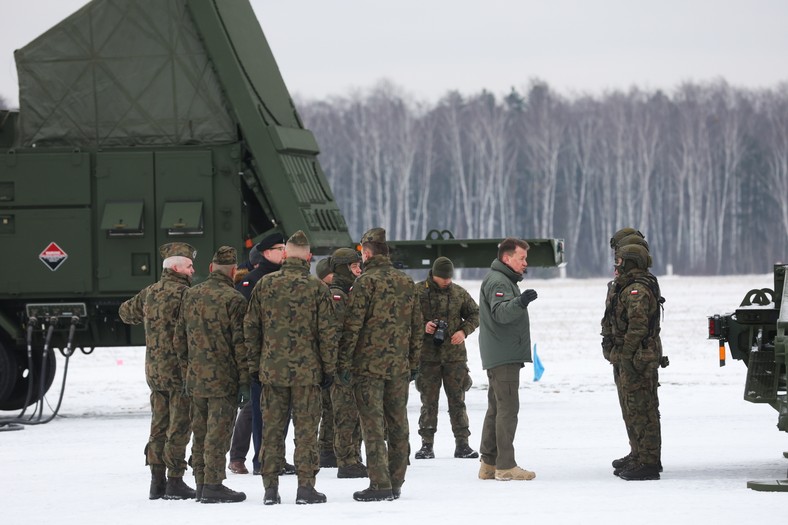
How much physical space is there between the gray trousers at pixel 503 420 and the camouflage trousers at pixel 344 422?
925 millimetres

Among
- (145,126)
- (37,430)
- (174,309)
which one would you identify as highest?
(145,126)

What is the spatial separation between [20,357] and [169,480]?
6.85 m

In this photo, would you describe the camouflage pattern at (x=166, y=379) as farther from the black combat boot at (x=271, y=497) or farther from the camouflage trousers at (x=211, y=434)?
the black combat boot at (x=271, y=497)

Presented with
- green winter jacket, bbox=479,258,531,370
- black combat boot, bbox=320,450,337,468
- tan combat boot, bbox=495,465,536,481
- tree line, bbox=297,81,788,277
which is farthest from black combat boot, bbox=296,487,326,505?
tree line, bbox=297,81,788,277

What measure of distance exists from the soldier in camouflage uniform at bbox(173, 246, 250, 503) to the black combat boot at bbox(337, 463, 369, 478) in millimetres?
1334

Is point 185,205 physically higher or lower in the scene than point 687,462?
higher

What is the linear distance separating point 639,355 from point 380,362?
1938 mm

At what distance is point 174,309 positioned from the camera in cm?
1019

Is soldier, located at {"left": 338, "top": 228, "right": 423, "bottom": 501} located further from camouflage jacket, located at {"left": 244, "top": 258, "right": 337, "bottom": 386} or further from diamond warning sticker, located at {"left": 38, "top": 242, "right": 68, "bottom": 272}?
diamond warning sticker, located at {"left": 38, "top": 242, "right": 68, "bottom": 272}

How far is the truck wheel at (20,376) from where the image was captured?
16.4 meters

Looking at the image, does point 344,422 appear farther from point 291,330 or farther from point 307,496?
point 291,330

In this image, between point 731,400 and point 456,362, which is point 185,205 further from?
point 731,400

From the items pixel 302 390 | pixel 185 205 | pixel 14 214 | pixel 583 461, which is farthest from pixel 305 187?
pixel 302 390

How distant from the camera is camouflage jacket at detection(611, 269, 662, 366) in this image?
1077cm
